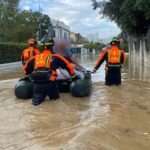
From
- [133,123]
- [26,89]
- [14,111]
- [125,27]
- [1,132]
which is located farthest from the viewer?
[125,27]

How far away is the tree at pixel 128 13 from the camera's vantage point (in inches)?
1091

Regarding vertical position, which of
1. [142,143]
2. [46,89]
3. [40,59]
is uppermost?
[40,59]

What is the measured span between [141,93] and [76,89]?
233 cm

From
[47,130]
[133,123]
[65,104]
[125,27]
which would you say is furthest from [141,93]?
[125,27]

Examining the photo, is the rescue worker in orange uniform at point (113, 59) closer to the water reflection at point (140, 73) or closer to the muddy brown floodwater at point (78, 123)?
the muddy brown floodwater at point (78, 123)

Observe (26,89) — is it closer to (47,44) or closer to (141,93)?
(47,44)

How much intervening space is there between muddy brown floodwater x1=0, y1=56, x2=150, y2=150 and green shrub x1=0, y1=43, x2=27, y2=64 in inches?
1188

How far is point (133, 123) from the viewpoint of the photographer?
310 inches

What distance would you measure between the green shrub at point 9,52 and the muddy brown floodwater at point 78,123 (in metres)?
30.2

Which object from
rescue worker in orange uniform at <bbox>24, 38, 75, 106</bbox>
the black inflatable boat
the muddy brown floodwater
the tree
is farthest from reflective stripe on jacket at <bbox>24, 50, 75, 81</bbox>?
the tree

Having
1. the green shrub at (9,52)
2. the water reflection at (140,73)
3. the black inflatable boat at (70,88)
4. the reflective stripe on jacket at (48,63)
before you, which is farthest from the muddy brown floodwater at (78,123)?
the green shrub at (9,52)

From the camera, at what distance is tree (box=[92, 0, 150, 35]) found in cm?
2772

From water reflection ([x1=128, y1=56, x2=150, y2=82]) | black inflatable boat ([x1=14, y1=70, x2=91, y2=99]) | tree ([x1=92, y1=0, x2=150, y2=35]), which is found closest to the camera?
black inflatable boat ([x1=14, y1=70, x2=91, y2=99])

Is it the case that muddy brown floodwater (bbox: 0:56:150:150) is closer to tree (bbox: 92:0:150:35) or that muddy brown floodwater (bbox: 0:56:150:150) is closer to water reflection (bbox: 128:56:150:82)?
water reflection (bbox: 128:56:150:82)
